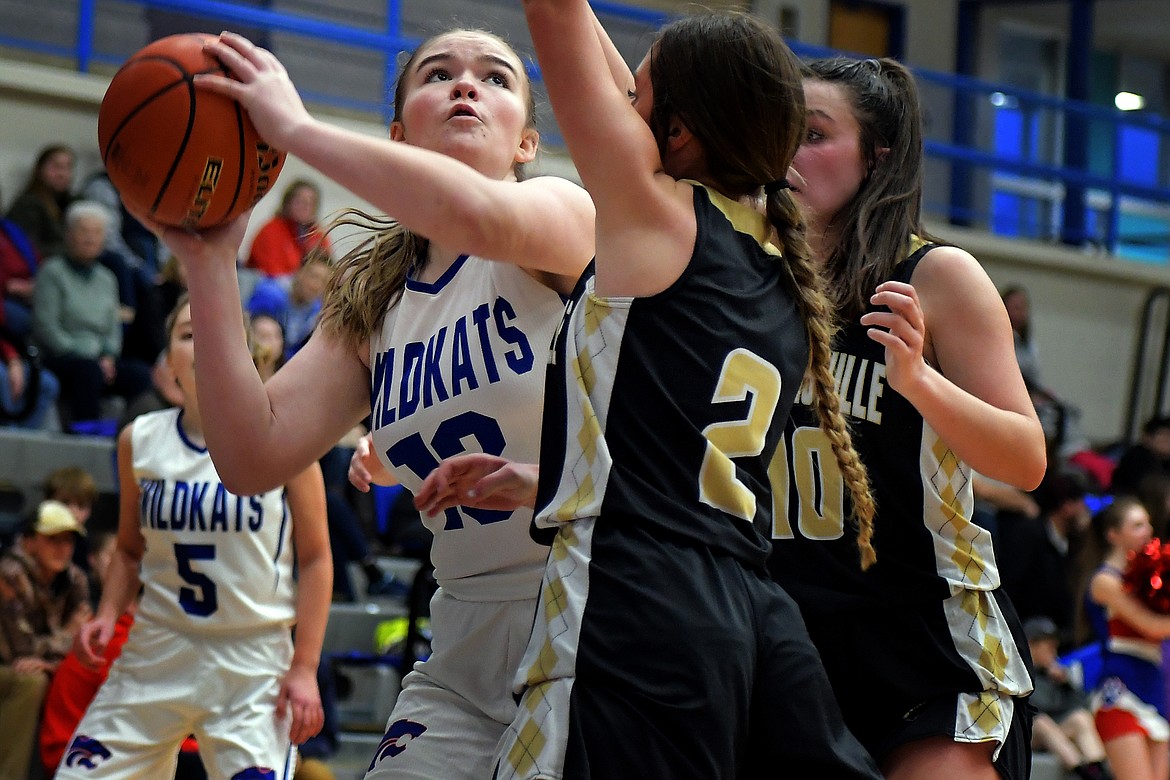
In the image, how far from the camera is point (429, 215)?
1943 mm

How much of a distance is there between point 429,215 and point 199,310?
26.8 inches

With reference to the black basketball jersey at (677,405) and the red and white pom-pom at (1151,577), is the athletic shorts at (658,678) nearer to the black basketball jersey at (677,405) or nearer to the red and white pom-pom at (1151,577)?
the black basketball jersey at (677,405)

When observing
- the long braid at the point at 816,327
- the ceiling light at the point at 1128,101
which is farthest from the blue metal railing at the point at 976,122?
the long braid at the point at 816,327

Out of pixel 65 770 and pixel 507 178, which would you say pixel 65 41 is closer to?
pixel 65 770

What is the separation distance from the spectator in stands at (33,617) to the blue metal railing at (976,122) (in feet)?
15.2

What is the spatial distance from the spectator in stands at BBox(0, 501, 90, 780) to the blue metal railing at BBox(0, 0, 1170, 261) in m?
4.64

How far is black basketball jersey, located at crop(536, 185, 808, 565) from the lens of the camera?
202cm

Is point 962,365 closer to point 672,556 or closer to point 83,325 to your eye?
point 672,556

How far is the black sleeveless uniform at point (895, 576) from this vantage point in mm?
2670

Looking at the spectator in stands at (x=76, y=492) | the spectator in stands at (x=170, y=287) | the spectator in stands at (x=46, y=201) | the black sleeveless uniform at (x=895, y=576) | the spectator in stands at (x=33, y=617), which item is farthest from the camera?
the spectator in stands at (x=46, y=201)

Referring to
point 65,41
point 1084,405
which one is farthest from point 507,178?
point 1084,405

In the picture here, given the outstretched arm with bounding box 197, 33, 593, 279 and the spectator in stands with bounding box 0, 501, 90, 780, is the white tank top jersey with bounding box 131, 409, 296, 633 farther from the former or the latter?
the outstretched arm with bounding box 197, 33, 593, 279

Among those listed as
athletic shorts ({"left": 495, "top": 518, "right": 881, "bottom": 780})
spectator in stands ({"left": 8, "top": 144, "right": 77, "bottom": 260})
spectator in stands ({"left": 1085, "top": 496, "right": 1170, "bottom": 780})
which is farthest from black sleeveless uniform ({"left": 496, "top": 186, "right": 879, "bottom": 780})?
spectator in stands ({"left": 8, "top": 144, "right": 77, "bottom": 260})

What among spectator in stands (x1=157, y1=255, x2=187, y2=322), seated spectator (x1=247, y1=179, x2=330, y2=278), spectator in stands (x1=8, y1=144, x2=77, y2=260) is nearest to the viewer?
spectator in stands (x1=157, y1=255, x2=187, y2=322)
